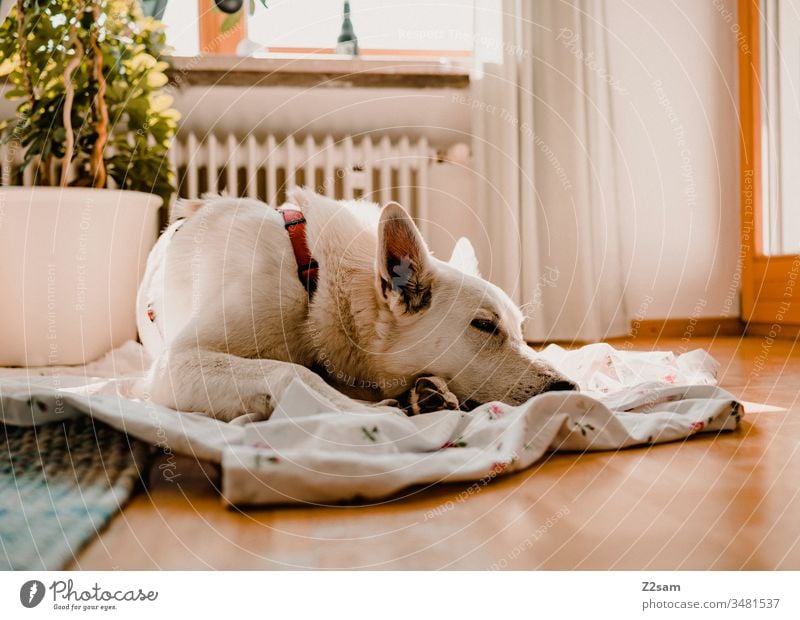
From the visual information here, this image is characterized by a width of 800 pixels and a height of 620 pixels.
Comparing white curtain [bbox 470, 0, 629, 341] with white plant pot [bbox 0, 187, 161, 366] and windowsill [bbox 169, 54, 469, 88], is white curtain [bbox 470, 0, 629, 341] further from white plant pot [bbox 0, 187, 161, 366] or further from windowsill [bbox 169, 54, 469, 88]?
white plant pot [bbox 0, 187, 161, 366]

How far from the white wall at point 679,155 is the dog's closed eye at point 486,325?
2.26 m

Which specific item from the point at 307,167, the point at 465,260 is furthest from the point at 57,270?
the point at 465,260

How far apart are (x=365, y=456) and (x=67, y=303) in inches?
69.6

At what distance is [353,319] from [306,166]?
196cm

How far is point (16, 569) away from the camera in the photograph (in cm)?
56

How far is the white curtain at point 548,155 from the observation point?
2.93 m

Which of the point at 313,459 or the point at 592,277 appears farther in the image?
the point at 592,277

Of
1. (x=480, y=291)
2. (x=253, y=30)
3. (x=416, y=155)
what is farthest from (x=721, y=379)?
(x=253, y=30)

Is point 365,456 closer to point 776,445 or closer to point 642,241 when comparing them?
point 776,445

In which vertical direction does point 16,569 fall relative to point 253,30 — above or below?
below

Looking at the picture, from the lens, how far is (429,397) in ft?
3.48

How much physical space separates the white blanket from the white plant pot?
3.57ft

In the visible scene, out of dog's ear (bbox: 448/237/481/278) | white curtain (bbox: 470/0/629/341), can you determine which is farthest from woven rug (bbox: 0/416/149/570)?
white curtain (bbox: 470/0/629/341)
